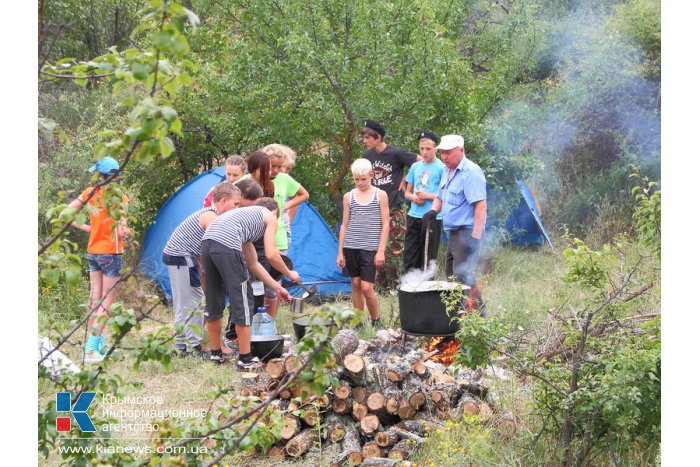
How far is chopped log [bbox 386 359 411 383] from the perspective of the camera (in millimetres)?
4223

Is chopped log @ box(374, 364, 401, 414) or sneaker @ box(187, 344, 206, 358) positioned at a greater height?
chopped log @ box(374, 364, 401, 414)

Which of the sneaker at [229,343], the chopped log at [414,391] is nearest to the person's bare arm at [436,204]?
the sneaker at [229,343]

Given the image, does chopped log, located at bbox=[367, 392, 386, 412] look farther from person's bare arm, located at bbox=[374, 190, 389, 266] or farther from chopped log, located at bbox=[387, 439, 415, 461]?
person's bare arm, located at bbox=[374, 190, 389, 266]

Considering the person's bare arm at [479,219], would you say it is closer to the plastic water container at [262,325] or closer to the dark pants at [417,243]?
the dark pants at [417,243]

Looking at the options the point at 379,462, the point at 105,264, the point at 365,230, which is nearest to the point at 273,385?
the point at 379,462

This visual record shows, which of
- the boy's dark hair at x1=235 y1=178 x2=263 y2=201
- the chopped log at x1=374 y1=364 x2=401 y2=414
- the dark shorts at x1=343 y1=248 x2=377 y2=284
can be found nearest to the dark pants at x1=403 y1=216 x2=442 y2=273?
A: the dark shorts at x1=343 y1=248 x2=377 y2=284

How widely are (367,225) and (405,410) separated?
2217mm

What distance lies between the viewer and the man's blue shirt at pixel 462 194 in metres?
5.64

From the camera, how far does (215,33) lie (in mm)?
7801

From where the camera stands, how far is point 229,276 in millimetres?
4941

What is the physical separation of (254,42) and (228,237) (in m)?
3.32

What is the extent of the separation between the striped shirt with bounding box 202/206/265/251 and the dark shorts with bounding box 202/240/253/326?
42 millimetres

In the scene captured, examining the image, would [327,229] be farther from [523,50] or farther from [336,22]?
[523,50]

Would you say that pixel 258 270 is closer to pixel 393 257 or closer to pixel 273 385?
pixel 273 385
